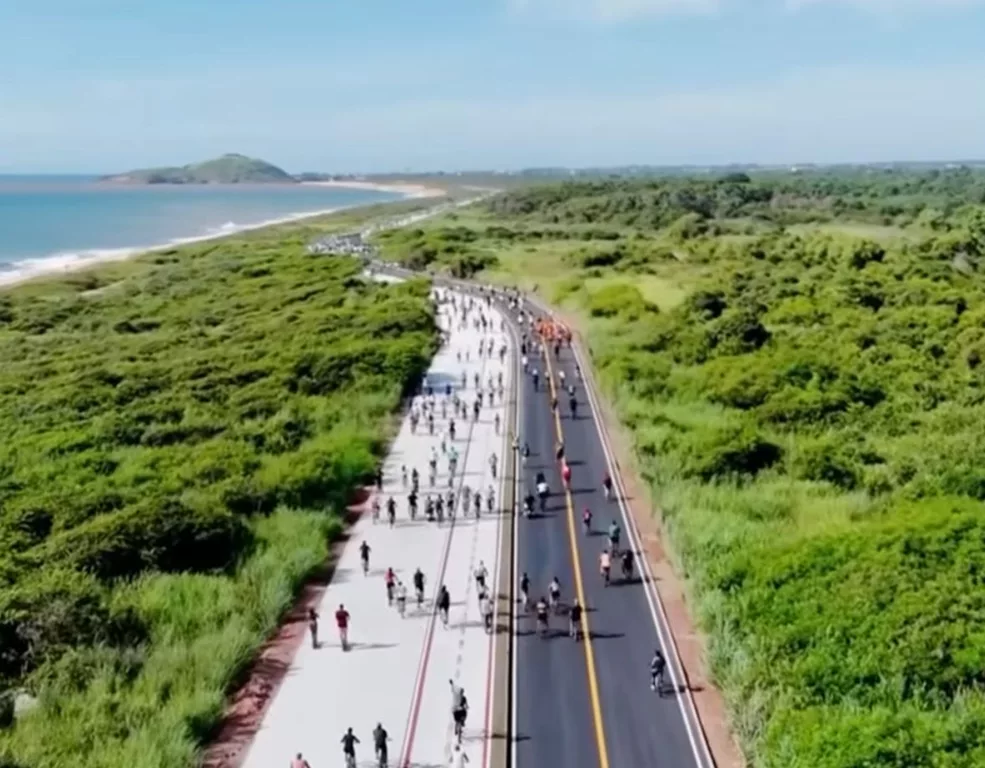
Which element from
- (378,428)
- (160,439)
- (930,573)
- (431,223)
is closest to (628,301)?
(378,428)

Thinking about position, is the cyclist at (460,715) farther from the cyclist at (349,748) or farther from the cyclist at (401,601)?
the cyclist at (401,601)

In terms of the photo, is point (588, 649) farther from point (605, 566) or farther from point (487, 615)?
point (605, 566)

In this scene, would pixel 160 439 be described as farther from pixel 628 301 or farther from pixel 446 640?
pixel 628 301

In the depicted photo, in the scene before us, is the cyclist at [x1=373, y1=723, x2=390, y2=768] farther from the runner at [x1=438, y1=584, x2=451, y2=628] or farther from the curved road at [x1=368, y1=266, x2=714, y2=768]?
the runner at [x1=438, y1=584, x2=451, y2=628]

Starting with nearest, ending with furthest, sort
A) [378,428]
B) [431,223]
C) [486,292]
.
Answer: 1. [378,428]
2. [486,292]
3. [431,223]

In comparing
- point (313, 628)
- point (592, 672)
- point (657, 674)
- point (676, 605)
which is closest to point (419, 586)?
Result: point (313, 628)

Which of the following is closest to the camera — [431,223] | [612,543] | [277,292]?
[612,543]

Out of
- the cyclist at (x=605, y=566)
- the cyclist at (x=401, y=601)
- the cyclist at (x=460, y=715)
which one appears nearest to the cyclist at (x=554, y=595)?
the cyclist at (x=605, y=566)
